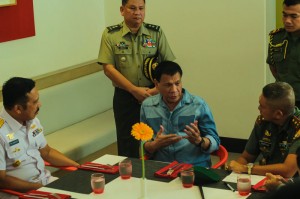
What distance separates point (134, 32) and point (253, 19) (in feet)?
5.08

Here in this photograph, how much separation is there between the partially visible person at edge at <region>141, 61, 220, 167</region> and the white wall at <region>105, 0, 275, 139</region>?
2.20 metres

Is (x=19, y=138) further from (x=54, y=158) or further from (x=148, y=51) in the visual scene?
(x=148, y=51)

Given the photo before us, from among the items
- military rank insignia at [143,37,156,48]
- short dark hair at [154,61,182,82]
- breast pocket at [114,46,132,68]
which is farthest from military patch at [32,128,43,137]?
military rank insignia at [143,37,156,48]

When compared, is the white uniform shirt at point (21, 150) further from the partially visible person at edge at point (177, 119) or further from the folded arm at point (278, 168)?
the folded arm at point (278, 168)

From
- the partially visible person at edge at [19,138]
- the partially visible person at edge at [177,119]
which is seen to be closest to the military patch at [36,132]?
the partially visible person at edge at [19,138]

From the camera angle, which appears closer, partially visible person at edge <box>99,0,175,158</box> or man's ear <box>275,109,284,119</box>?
man's ear <box>275,109,284,119</box>

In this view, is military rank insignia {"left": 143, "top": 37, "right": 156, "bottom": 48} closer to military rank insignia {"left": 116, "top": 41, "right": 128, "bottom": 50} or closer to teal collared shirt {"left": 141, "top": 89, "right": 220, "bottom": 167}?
military rank insignia {"left": 116, "top": 41, "right": 128, "bottom": 50}

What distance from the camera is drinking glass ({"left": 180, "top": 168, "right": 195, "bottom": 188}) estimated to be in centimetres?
279

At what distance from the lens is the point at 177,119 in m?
3.59

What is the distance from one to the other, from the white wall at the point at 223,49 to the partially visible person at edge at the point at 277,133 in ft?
8.02

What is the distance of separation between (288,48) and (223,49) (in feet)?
5.25

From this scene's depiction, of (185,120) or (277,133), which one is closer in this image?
(277,133)

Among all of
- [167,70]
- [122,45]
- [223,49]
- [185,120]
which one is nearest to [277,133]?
[185,120]

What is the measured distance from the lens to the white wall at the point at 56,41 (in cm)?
514
